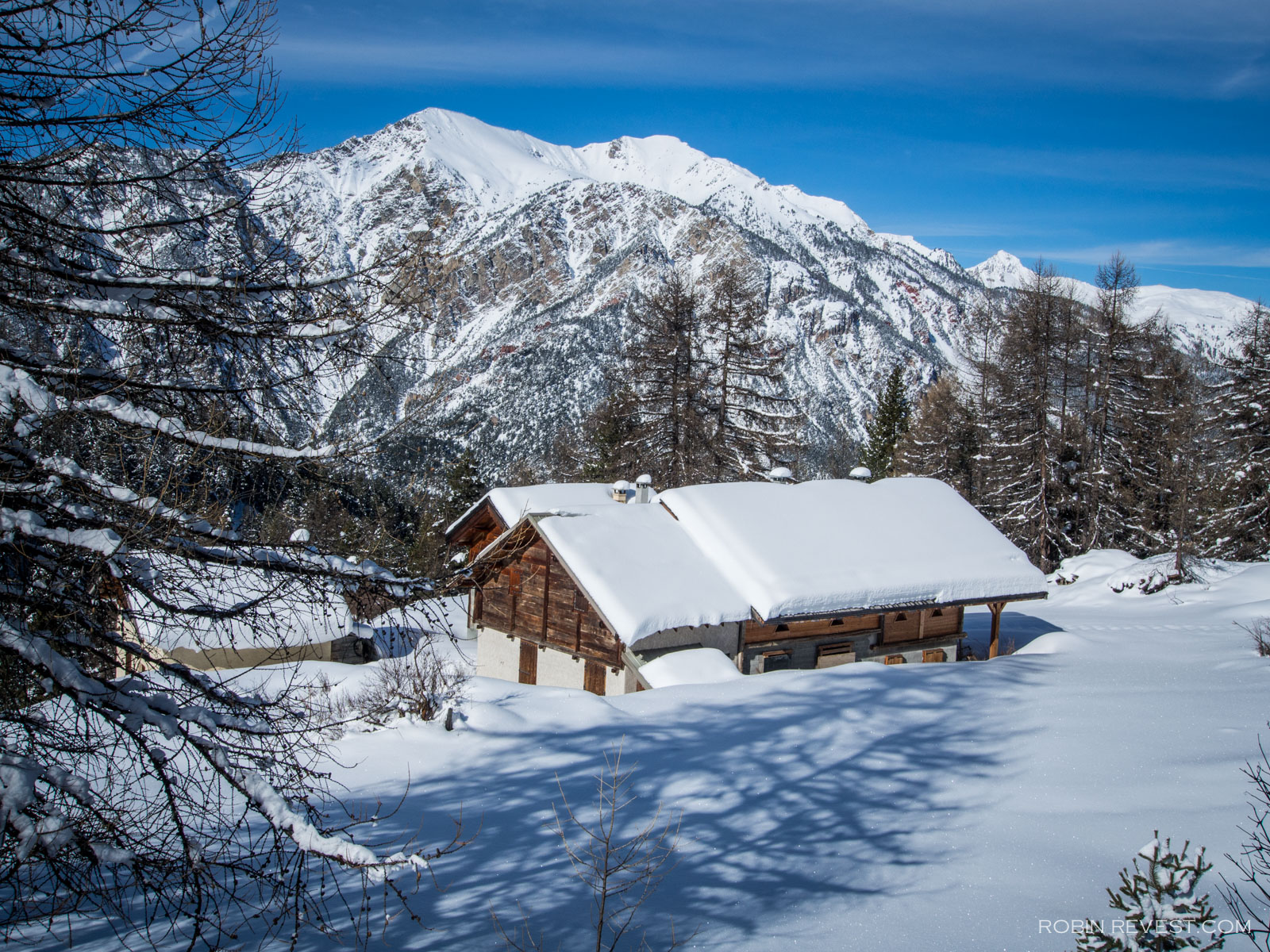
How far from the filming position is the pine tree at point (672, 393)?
83.3 feet

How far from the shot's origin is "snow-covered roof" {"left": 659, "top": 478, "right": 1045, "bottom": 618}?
592 inches

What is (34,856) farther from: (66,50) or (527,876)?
(66,50)

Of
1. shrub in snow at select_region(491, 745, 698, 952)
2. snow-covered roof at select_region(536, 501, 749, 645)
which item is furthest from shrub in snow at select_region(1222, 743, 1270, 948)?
snow-covered roof at select_region(536, 501, 749, 645)

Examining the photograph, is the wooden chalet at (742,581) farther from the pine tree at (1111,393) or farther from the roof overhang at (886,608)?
the pine tree at (1111,393)

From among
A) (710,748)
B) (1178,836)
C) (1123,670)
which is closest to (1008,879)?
(1178,836)

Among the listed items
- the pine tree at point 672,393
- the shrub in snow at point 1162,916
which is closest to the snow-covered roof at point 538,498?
the pine tree at point 672,393

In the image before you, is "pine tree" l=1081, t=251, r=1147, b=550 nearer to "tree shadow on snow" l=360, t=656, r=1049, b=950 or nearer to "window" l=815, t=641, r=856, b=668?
"window" l=815, t=641, r=856, b=668

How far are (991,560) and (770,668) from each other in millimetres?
6084

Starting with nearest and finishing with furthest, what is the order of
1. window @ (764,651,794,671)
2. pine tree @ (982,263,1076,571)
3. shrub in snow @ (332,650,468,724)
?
shrub in snow @ (332,650,468,724)
window @ (764,651,794,671)
pine tree @ (982,263,1076,571)

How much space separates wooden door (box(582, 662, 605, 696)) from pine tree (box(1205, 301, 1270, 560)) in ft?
71.7

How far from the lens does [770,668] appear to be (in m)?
15.5

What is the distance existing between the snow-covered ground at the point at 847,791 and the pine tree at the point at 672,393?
46.9 ft

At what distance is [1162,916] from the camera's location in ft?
11.1

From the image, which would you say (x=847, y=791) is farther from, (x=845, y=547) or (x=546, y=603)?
(x=546, y=603)
